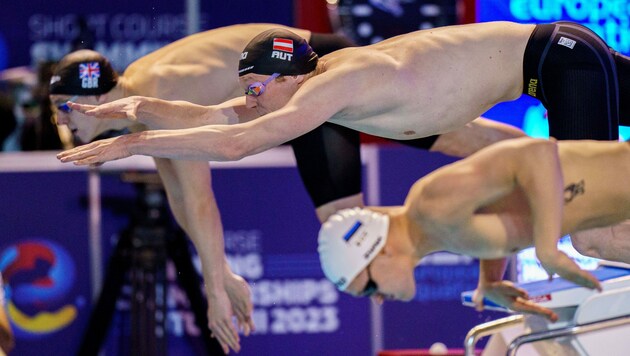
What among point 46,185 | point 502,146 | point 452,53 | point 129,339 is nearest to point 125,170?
point 46,185

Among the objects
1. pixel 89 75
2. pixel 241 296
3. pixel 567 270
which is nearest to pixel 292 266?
pixel 241 296

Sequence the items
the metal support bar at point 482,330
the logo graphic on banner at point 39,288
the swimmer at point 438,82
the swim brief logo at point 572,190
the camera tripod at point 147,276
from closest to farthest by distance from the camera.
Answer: the swim brief logo at point 572,190
the swimmer at point 438,82
the metal support bar at point 482,330
the camera tripod at point 147,276
the logo graphic on banner at point 39,288

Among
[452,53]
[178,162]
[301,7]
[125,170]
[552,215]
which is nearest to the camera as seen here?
[552,215]

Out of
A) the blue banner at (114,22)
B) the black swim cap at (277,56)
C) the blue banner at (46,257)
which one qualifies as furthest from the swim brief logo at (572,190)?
the blue banner at (114,22)

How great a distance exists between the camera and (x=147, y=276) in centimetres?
587

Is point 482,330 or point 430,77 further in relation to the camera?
point 482,330

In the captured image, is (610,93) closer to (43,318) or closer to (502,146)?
(502,146)

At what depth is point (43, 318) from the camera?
622 centimetres

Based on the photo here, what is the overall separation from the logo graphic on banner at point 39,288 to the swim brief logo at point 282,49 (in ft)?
9.35

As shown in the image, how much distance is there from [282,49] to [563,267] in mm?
1245

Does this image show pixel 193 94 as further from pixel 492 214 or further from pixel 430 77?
pixel 492 214

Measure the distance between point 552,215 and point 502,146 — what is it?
0.91 feet

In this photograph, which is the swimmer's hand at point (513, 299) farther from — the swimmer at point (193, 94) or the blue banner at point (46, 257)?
the blue banner at point (46, 257)

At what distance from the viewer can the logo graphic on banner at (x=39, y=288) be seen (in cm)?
620
